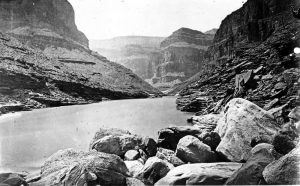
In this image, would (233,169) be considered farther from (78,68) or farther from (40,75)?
(78,68)

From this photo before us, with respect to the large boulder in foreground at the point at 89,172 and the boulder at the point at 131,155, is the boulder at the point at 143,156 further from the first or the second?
the large boulder in foreground at the point at 89,172

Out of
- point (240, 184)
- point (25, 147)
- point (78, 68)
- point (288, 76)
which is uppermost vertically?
point (78, 68)

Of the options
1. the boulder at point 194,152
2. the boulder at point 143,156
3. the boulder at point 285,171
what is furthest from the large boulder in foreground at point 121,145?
the boulder at point 285,171

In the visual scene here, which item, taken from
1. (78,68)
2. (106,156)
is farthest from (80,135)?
(78,68)

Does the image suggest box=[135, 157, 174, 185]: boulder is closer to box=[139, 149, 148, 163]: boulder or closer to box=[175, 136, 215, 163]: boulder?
box=[175, 136, 215, 163]: boulder

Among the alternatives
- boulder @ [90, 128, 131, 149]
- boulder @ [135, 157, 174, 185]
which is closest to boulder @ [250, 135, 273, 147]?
boulder @ [135, 157, 174, 185]

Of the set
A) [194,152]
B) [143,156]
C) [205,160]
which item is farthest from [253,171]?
[143,156]

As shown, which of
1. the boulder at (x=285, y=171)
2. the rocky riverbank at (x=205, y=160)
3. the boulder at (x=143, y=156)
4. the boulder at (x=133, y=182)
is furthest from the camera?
the boulder at (x=143, y=156)
